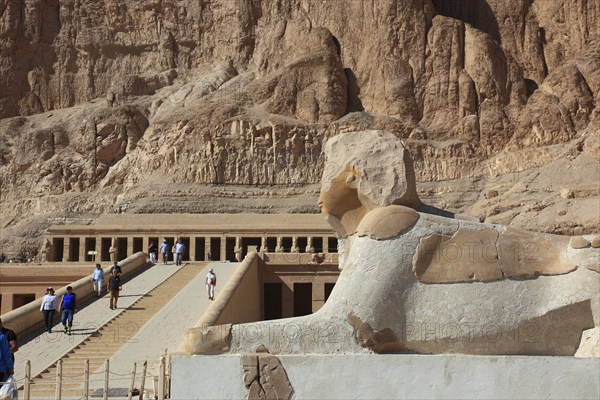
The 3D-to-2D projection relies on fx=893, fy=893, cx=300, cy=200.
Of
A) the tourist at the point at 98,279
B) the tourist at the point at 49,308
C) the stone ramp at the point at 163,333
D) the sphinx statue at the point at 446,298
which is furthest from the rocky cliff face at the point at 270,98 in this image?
the sphinx statue at the point at 446,298

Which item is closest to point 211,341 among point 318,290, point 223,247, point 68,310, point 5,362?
point 5,362

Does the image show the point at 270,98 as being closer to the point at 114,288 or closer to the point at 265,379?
the point at 114,288

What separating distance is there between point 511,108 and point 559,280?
4648cm

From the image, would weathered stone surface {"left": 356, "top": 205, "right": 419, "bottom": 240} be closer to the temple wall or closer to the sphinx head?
the sphinx head

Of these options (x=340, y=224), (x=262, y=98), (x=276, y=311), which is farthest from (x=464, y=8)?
(x=340, y=224)

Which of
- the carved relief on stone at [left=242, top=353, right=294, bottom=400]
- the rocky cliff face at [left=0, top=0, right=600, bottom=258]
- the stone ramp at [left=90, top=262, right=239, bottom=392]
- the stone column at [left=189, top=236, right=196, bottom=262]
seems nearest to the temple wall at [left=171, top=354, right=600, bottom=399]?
the carved relief on stone at [left=242, top=353, right=294, bottom=400]

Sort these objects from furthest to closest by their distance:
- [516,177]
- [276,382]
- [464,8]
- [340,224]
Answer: [464,8] → [516,177] → [340,224] → [276,382]

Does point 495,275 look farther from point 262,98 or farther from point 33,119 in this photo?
point 33,119

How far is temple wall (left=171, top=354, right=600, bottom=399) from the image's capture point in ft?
22.6

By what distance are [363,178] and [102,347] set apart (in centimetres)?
837

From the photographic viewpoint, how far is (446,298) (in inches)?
285

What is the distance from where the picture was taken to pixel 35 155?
52250 mm

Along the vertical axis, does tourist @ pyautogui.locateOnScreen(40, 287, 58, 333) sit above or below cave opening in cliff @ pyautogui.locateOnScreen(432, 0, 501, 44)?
below

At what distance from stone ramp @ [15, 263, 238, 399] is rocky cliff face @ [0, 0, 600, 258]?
25731mm
